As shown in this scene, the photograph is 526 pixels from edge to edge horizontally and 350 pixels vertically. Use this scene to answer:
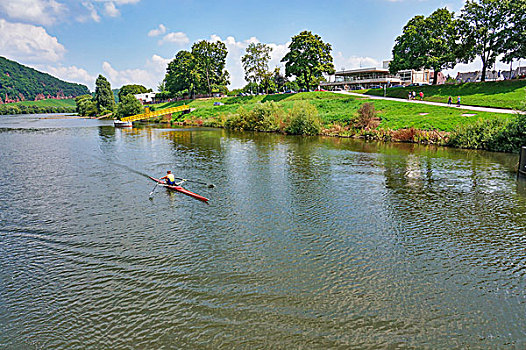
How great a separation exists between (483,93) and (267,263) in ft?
203

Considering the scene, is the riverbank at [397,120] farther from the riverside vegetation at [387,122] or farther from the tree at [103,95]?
the tree at [103,95]

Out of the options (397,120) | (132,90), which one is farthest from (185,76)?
(397,120)

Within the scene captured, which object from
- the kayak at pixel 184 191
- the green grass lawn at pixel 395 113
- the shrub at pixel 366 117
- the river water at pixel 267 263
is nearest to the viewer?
the river water at pixel 267 263

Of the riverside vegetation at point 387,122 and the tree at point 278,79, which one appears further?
the tree at point 278,79

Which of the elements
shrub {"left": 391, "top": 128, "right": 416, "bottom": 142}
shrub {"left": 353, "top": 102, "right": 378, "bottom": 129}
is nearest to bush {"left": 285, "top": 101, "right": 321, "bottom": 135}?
shrub {"left": 353, "top": 102, "right": 378, "bottom": 129}

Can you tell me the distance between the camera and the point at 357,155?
39.9 m

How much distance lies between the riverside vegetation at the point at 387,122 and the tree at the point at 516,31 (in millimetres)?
19575

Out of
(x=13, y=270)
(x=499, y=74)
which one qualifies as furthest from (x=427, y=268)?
(x=499, y=74)

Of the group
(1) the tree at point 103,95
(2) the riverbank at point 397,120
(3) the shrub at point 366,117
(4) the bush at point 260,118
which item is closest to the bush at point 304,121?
(2) the riverbank at point 397,120

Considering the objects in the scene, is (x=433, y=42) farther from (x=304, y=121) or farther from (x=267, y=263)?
(x=267, y=263)

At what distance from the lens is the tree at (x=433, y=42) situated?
Result: 2662 inches

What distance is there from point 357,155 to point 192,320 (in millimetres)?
32599

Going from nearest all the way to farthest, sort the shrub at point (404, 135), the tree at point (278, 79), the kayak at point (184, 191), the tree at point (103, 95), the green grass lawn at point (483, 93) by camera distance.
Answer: the kayak at point (184, 191), the shrub at point (404, 135), the green grass lawn at point (483, 93), the tree at point (278, 79), the tree at point (103, 95)

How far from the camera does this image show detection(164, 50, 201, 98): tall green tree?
12103 cm
